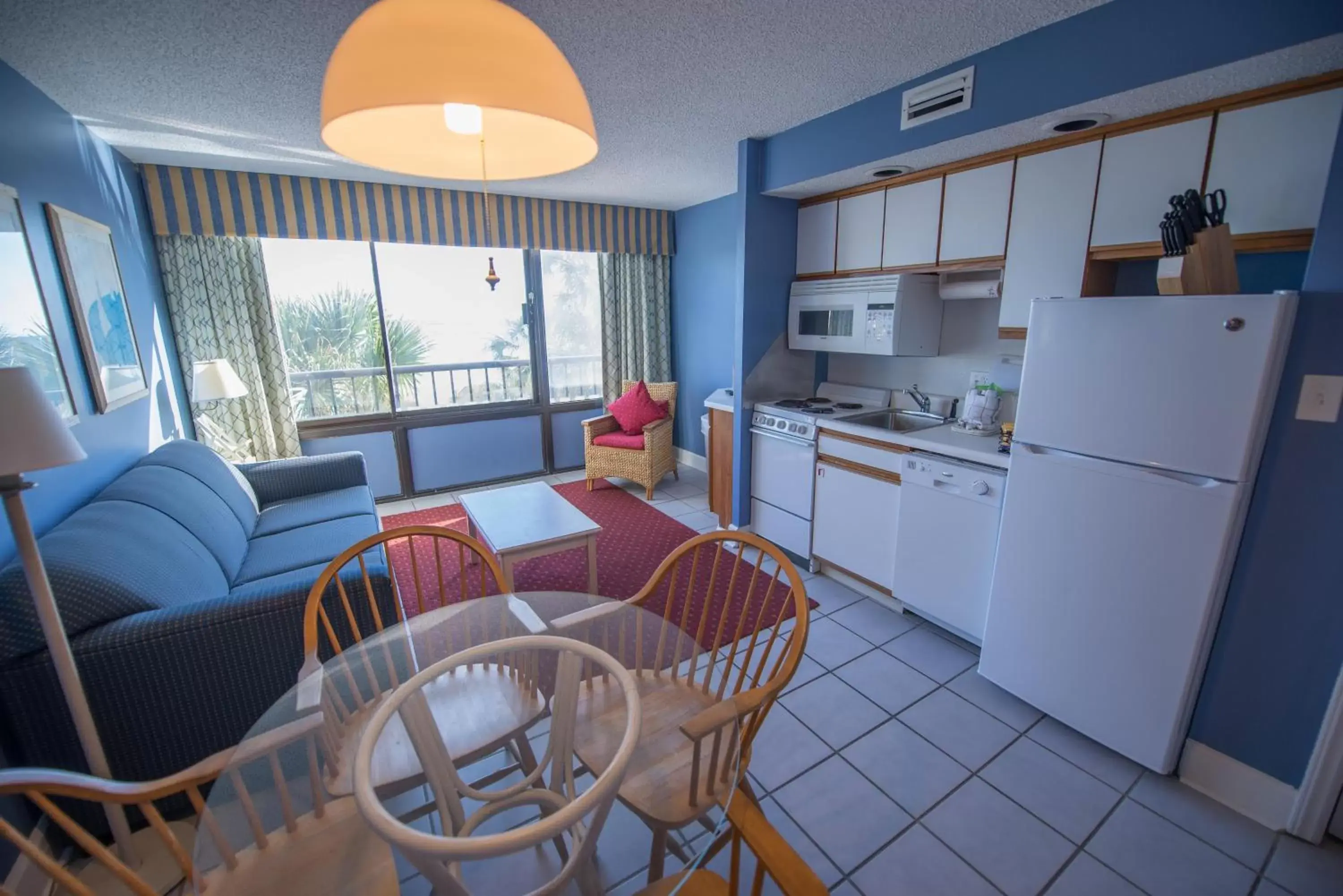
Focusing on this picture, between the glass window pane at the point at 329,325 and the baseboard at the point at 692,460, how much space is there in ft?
8.41

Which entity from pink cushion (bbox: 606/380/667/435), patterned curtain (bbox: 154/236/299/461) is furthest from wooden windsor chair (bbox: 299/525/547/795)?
pink cushion (bbox: 606/380/667/435)

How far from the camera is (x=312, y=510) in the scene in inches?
115

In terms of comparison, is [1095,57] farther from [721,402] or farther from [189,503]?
[189,503]

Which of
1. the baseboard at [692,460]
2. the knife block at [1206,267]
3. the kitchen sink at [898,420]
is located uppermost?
the knife block at [1206,267]

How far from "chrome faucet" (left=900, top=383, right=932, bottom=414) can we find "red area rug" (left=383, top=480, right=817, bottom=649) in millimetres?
1240

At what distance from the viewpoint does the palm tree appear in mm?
4098

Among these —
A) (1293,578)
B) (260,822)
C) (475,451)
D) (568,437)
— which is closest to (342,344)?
(475,451)

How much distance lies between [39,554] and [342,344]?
129 inches

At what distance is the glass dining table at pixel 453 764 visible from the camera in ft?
3.22

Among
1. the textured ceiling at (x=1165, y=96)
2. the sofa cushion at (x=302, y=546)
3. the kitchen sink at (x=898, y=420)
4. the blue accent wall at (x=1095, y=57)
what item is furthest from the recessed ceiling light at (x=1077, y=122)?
the sofa cushion at (x=302, y=546)

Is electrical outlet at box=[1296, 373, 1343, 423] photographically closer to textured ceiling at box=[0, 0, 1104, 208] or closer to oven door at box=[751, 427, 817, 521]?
textured ceiling at box=[0, 0, 1104, 208]

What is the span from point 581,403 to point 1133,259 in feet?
13.1

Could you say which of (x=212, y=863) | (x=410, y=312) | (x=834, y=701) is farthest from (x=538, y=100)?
(x=410, y=312)

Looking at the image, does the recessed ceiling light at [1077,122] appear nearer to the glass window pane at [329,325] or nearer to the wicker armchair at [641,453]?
the wicker armchair at [641,453]
